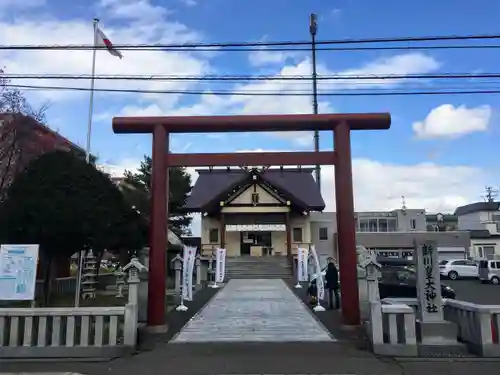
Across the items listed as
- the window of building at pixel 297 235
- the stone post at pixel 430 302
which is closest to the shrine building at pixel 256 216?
the window of building at pixel 297 235

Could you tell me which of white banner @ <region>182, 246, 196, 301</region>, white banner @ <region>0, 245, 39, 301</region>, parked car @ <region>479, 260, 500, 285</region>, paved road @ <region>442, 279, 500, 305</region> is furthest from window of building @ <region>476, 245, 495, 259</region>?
white banner @ <region>0, 245, 39, 301</region>

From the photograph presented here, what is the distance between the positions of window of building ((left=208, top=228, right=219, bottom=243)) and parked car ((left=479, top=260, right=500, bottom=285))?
67.4ft

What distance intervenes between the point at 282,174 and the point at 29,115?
93.6 ft

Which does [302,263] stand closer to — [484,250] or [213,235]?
[213,235]

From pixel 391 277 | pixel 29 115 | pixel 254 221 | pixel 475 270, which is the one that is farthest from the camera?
pixel 254 221

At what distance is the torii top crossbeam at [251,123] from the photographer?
1091cm

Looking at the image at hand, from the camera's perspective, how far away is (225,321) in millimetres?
12297

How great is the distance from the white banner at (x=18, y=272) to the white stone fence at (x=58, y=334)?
2.20ft

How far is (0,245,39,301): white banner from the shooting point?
7.87m

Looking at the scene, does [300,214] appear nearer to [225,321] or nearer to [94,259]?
[94,259]

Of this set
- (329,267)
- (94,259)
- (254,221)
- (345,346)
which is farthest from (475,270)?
(345,346)

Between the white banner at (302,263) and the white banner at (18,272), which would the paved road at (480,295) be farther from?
the white banner at (18,272)

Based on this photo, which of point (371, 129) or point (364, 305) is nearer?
point (371, 129)

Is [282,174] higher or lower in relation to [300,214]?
higher
